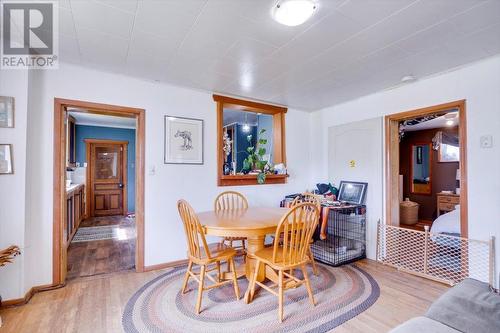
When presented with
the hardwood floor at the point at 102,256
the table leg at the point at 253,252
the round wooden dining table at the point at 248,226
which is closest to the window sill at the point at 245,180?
the round wooden dining table at the point at 248,226

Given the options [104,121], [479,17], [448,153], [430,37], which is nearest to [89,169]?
[104,121]

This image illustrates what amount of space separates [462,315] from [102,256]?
12.5 feet

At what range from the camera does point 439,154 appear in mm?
5609

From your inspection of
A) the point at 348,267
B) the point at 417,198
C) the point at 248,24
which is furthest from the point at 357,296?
the point at 417,198

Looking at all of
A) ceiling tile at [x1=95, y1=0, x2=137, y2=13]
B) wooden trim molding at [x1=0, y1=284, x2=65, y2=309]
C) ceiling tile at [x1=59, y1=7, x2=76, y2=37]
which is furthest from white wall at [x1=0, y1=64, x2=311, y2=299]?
ceiling tile at [x1=95, y1=0, x2=137, y2=13]

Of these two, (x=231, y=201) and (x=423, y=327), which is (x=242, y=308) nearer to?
(x=423, y=327)

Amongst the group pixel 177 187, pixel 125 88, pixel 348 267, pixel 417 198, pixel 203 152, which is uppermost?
pixel 125 88

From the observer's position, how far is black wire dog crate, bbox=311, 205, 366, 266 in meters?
3.25

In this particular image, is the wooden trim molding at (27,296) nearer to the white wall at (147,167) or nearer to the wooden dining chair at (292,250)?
the white wall at (147,167)

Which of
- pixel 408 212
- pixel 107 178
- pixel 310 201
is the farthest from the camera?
pixel 107 178

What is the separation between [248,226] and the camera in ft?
→ 6.80

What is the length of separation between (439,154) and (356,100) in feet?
10.9

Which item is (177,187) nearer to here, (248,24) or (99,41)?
(99,41)

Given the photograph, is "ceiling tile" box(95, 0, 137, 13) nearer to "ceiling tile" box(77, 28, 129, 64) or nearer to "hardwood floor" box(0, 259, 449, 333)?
"ceiling tile" box(77, 28, 129, 64)
